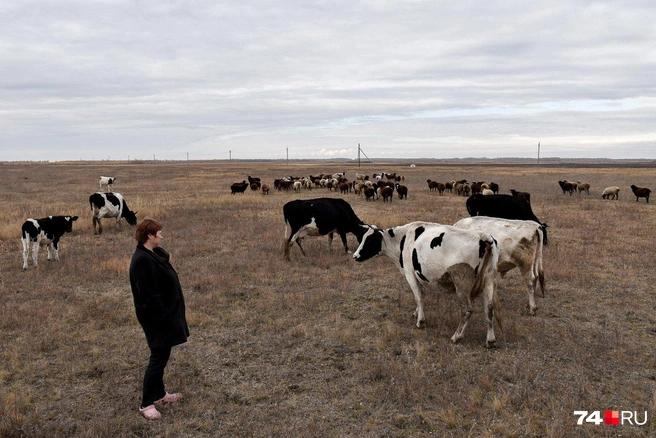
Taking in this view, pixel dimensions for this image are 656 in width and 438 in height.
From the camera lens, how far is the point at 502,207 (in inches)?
450

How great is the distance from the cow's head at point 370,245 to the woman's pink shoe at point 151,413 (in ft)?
13.9

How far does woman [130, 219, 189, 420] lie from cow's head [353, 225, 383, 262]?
3.93 m

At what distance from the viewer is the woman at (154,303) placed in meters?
4.25

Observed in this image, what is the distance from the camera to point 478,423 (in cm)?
441

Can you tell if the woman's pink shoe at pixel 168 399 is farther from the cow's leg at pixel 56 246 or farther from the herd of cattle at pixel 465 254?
the cow's leg at pixel 56 246

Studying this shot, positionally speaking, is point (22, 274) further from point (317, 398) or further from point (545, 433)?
point (545, 433)

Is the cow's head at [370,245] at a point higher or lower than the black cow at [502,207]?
lower

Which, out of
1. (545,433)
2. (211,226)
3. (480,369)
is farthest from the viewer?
(211,226)

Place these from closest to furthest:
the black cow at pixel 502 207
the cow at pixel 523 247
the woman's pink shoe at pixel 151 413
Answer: the woman's pink shoe at pixel 151 413, the cow at pixel 523 247, the black cow at pixel 502 207

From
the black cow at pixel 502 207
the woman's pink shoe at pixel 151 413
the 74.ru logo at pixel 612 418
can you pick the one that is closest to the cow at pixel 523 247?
the 74.ru logo at pixel 612 418

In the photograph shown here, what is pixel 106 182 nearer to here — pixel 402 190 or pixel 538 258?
pixel 402 190

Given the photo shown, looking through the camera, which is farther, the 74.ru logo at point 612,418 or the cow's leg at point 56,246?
the cow's leg at point 56,246

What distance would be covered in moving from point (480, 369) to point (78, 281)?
A: 8358mm

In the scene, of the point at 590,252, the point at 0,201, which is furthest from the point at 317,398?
the point at 0,201
